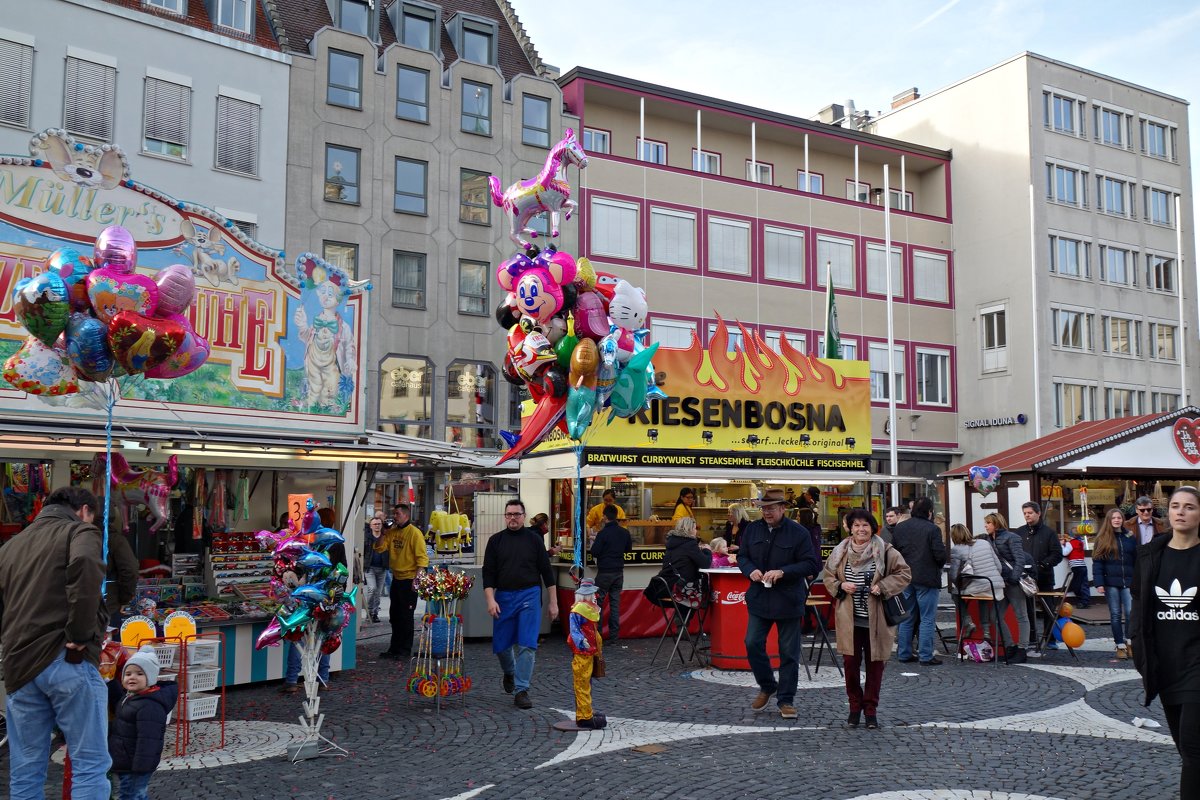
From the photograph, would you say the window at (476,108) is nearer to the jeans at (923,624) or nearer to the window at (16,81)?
the window at (16,81)

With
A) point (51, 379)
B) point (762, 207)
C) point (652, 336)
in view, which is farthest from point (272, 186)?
point (51, 379)

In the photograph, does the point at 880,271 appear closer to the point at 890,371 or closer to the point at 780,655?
the point at 890,371

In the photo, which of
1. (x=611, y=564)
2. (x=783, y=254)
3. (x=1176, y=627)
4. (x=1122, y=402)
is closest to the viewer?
(x=1176, y=627)

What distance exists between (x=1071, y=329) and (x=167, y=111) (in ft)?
95.0

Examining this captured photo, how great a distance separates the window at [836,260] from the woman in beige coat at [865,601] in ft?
84.5

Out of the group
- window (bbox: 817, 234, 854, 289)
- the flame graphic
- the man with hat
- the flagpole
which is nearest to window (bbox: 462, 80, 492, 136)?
window (bbox: 817, 234, 854, 289)

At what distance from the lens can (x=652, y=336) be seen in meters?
30.2

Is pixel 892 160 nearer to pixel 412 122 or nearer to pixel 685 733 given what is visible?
pixel 412 122

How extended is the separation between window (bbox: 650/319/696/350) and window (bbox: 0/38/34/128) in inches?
640

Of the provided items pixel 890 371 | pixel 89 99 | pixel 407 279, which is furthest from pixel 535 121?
pixel 890 371

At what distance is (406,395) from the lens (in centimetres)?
2794

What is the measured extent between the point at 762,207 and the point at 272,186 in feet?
48.0

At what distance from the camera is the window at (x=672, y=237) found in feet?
101

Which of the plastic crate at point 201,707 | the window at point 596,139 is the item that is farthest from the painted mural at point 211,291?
the window at point 596,139
